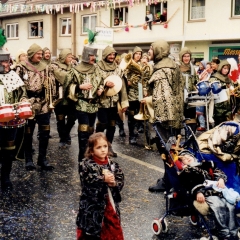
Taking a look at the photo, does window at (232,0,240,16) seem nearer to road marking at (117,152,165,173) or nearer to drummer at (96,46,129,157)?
road marking at (117,152,165,173)

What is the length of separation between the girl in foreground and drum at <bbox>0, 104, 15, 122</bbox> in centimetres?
199

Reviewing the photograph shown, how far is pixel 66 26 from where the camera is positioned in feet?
115

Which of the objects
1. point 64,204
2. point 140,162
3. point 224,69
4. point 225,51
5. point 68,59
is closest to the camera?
point 64,204

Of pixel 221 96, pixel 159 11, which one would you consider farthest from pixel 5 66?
pixel 159 11

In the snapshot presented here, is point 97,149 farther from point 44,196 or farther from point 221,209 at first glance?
point 44,196

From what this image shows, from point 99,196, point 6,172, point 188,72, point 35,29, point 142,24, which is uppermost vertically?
point 35,29

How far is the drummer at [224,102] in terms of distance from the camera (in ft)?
31.8

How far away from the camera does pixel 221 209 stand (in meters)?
4.57

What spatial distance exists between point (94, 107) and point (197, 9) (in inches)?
801

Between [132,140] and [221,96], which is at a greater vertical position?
[221,96]

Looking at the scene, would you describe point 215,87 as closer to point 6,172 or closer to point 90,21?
point 6,172

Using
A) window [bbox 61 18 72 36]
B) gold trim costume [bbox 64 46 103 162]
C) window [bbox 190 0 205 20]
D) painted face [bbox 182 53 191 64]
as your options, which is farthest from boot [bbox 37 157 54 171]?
window [bbox 61 18 72 36]

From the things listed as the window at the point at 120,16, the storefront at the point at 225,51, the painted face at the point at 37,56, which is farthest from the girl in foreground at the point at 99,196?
the window at the point at 120,16

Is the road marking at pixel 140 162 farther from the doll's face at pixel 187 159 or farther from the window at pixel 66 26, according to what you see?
the window at pixel 66 26
